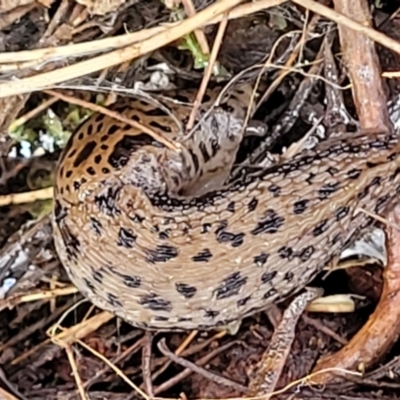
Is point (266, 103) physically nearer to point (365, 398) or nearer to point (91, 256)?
point (91, 256)

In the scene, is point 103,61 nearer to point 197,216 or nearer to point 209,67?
point 209,67

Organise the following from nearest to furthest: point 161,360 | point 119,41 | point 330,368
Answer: point 119,41
point 330,368
point 161,360

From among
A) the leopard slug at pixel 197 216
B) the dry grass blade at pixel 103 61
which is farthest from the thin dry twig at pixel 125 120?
the dry grass blade at pixel 103 61

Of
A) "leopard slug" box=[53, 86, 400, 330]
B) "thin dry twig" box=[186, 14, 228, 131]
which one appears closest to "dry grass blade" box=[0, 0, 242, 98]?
Answer: "thin dry twig" box=[186, 14, 228, 131]

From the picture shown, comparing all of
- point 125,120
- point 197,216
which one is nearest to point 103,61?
point 125,120

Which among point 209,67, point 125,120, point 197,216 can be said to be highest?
point 209,67

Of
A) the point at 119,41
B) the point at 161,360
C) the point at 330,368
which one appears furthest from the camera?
the point at 161,360

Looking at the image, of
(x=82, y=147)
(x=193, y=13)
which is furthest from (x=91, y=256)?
(x=193, y=13)

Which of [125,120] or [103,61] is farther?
[125,120]

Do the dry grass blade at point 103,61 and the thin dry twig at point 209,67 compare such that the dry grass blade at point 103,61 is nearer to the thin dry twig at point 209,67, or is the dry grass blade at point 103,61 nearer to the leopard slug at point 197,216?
the thin dry twig at point 209,67
